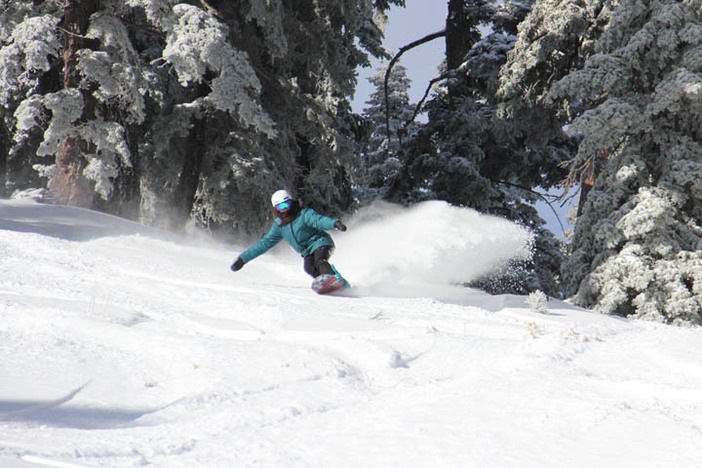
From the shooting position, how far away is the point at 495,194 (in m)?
16.2

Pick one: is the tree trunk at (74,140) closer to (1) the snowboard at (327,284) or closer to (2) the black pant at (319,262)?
(2) the black pant at (319,262)

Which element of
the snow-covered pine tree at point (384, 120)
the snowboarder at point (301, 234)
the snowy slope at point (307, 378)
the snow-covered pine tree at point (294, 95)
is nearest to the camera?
the snowy slope at point (307, 378)

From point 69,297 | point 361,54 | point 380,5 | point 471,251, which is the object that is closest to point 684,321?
point 471,251

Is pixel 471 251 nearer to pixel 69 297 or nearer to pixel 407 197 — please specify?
pixel 69 297

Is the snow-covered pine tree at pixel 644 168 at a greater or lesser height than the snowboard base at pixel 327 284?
greater

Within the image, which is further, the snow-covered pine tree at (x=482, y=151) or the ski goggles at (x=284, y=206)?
the snow-covered pine tree at (x=482, y=151)

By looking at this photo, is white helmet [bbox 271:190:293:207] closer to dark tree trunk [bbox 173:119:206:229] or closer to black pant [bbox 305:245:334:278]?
black pant [bbox 305:245:334:278]

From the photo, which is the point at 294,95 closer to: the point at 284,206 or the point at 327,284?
the point at 284,206

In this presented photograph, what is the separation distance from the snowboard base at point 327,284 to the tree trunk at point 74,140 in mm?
5657

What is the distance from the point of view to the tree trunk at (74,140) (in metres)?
10.5

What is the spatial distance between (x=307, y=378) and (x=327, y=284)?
135 inches

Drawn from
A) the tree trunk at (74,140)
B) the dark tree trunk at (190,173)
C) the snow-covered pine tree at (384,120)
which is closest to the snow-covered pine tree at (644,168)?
the dark tree trunk at (190,173)

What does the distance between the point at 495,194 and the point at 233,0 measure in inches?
314

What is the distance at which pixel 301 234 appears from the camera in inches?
303
